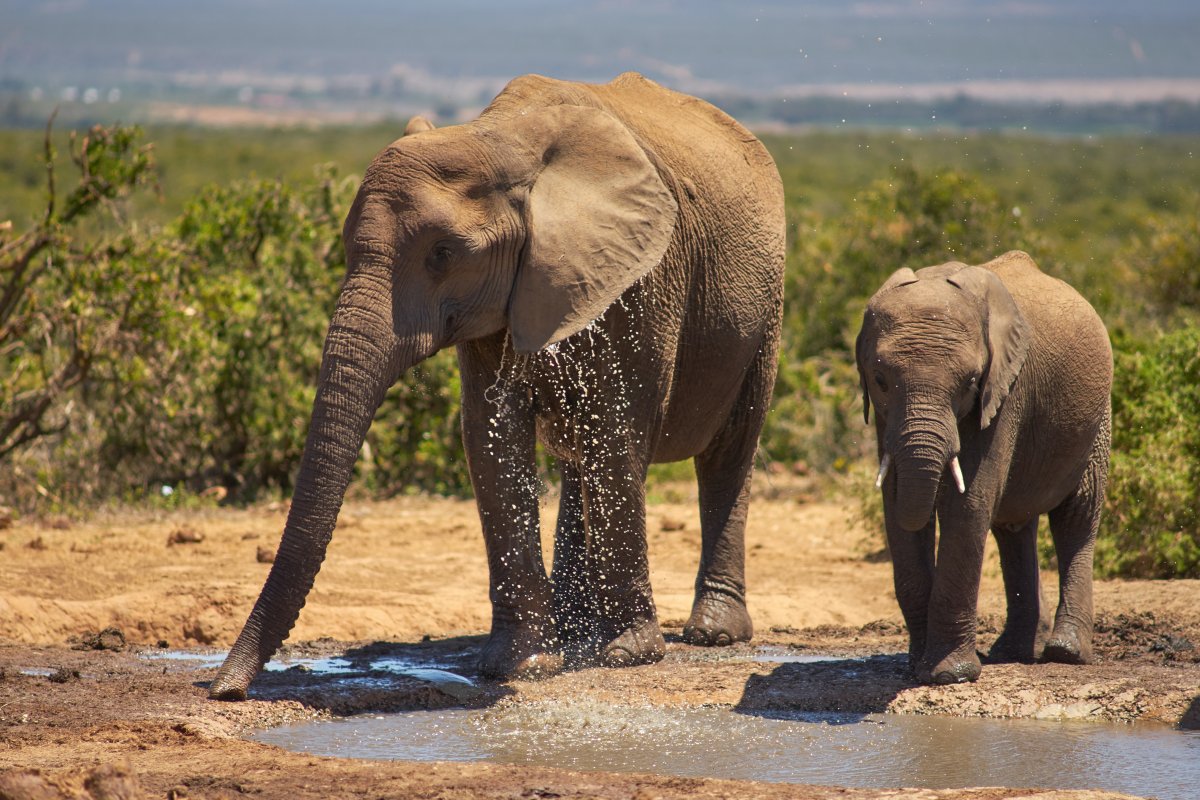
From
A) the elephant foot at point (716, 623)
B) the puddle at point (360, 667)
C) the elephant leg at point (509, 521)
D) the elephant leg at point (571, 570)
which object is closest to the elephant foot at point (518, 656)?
the elephant leg at point (509, 521)

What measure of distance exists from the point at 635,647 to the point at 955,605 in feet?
4.68

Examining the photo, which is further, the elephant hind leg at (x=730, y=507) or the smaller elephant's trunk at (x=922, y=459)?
the elephant hind leg at (x=730, y=507)

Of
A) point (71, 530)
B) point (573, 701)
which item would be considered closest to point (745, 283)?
point (573, 701)

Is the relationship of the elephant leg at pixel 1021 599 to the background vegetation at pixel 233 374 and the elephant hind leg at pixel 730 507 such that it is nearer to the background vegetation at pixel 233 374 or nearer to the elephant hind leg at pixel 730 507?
the elephant hind leg at pixel 730 507

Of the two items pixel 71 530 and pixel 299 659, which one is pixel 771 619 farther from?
pixel 71 530

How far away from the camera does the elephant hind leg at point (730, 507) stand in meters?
7.72

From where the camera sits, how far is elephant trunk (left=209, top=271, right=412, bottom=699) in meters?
5.73

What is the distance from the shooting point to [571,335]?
249 inches

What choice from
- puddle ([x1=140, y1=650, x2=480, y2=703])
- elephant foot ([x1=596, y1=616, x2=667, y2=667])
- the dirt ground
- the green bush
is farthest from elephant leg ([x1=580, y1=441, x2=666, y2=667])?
the green bush

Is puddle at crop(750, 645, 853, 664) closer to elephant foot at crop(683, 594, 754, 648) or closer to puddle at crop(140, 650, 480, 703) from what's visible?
elephant foot at crop(683, 594, 754, 648)

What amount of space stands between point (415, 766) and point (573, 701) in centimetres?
127

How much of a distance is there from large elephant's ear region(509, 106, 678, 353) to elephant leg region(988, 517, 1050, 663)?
2.12 metres

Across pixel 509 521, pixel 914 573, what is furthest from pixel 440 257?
pixel 914 573

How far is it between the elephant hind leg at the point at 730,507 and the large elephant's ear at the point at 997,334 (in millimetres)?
1703
